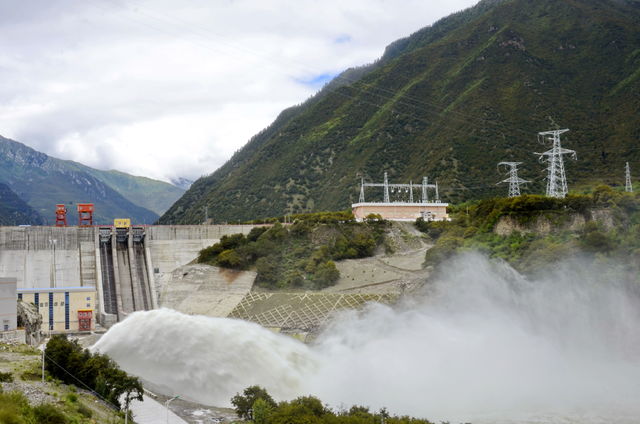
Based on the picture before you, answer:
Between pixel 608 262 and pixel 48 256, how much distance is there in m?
57.9

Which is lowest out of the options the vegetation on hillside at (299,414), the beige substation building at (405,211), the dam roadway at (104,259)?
the vegetation on hillside at (299,414)

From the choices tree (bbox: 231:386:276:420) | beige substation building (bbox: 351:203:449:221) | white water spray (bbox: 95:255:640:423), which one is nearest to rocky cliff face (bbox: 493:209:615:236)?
white water spray (bbox: 95:255:640:423)

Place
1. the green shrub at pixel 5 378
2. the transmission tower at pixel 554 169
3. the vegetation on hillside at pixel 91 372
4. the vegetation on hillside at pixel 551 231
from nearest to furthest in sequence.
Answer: the green shrub at pixel 5 378 → the vegetation on hillside at pixel 91 372 → the vegetation on hillside at pixel 551 231 → the transmission tower at pixel 554 169

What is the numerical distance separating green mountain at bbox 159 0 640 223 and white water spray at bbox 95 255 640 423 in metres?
49.2

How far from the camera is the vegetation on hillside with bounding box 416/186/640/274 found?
65000 millimetres

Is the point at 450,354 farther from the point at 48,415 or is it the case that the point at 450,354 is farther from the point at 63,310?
the point at 63,310

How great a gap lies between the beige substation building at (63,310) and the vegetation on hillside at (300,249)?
1533 cm

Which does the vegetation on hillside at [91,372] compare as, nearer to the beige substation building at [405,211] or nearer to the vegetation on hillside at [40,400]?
the vegetation on hillside at [40,400]

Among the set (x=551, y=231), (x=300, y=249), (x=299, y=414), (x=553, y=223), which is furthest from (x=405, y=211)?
(x=299, y=414)

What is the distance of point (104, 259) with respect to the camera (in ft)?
280

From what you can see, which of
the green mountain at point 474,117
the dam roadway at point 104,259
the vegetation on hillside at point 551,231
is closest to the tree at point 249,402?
the vegetation on hillside at point 551,231

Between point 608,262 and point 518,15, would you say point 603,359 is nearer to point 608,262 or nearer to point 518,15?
point 608,262

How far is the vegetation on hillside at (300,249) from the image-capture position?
8188 centimetres

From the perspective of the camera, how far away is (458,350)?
51031 millimetres
